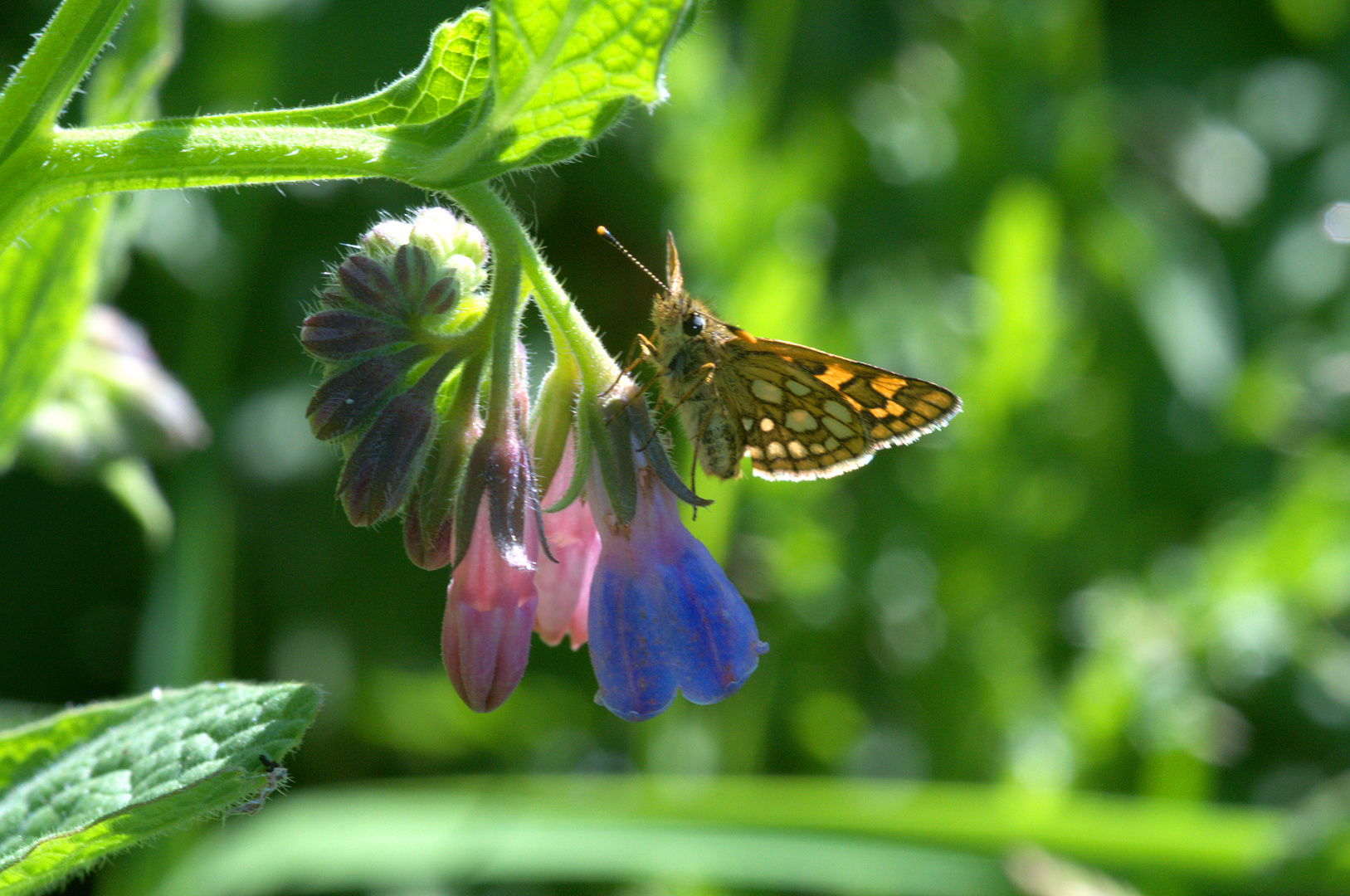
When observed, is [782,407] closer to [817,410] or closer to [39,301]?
[817,410]

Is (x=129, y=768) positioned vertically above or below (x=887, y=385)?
below

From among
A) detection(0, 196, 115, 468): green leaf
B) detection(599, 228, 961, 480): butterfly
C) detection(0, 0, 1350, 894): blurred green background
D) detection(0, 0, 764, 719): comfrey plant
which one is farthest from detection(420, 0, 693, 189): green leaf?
detection(0, 0, 1350, 894): blurred green background

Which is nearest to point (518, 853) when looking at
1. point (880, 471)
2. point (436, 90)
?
point (880, 471)

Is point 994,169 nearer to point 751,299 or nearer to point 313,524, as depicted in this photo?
point 751,299

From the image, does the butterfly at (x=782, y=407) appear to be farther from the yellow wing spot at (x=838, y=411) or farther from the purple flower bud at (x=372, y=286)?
the purple flower bud at (x=372, y=286)

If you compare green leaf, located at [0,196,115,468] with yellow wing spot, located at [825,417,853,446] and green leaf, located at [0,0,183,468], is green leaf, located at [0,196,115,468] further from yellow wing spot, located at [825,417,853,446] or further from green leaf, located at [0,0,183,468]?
yellow wing spot, located at [825,417,853,446]

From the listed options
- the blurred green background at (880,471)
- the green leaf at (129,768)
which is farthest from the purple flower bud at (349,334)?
the blurred green background at (880,471)

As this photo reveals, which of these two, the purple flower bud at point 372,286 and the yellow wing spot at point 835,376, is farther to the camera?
the yellow wing spot at point 835,376
